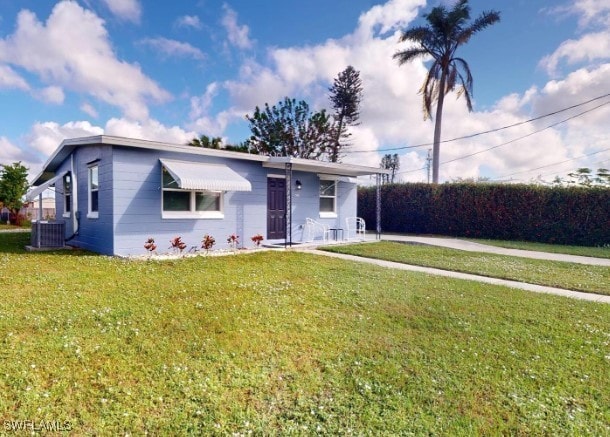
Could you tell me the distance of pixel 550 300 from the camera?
7023 millimetres

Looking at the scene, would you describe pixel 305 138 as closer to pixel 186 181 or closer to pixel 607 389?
pixel 186 181

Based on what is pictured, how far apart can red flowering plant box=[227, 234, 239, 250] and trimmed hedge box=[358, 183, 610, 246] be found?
1334 cm

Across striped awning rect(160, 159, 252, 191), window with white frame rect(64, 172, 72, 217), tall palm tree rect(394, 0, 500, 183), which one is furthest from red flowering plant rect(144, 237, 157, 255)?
tall palm tree rect(394, 0, 500, 183)

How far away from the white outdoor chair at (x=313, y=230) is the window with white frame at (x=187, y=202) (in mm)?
4444

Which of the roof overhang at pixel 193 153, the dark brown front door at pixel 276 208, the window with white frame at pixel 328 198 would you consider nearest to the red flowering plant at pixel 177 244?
the roof overhang at pixel 193 153

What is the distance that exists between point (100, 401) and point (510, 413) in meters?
4.13

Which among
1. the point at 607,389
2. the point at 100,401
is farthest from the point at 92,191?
the point at 607,389

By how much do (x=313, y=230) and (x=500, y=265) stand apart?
7.73 metres

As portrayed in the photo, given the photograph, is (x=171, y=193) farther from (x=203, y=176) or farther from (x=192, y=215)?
(x=203, y=176)

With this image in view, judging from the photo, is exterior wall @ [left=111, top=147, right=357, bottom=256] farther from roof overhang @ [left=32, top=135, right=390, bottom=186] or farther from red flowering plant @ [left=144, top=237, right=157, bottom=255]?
roof overhang @ [left=32, top=135, right=390, bottom=186]

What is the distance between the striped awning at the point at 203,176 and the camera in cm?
1030

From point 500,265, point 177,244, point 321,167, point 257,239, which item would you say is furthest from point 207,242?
point 500,265

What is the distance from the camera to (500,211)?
1902cm

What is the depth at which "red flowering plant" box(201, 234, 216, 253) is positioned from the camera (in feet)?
38.4
